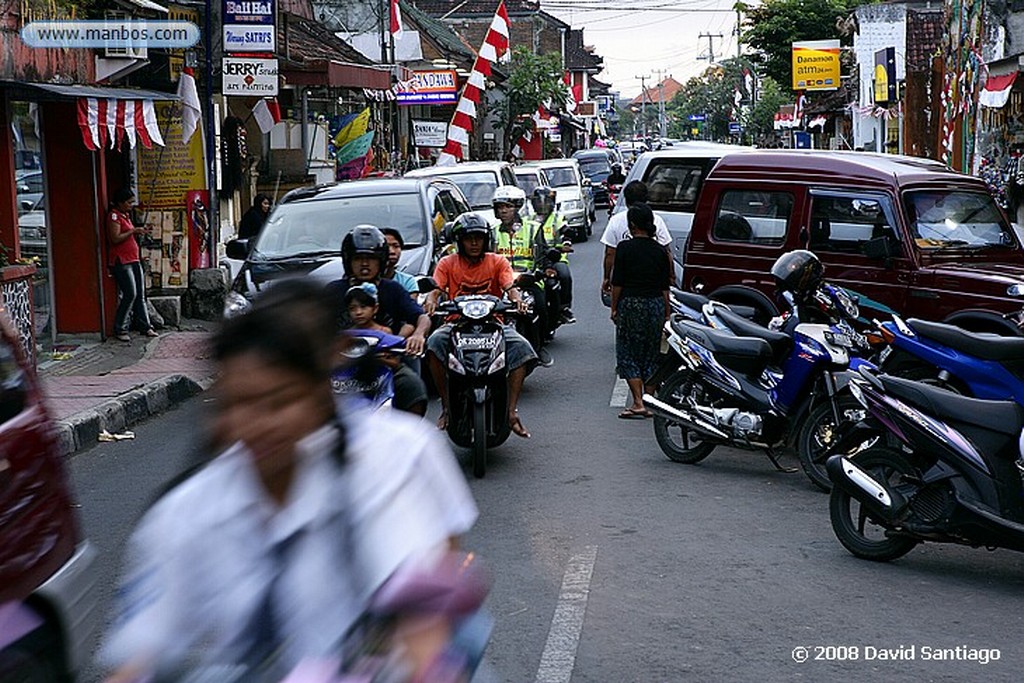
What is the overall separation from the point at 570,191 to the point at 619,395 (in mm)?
22325

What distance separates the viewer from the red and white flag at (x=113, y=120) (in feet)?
48.2

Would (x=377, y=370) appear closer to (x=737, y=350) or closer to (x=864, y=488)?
(x=864, y=488)

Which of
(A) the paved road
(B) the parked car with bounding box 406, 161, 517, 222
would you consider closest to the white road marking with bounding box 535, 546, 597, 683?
(A) the paved road

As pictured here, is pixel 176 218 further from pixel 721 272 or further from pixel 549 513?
pixel 549 513

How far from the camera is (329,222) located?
1355 centimetres

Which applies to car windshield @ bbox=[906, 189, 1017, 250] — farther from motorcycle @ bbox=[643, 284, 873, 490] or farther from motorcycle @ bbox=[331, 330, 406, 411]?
motorcycle @ bbox=[331, 330, 406, 411]

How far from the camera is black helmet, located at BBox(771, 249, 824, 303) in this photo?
32.8 ft

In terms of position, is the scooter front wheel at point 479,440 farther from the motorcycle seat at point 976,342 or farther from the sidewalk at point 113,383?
the motorcycle seat at point 976,342

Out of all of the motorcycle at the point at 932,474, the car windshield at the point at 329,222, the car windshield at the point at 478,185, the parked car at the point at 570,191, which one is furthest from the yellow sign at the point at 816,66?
the motorcycle at the point at 932,474

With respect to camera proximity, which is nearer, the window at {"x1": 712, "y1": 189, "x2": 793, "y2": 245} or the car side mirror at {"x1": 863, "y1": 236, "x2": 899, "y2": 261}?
the car side mirror at {"x1": 863, "y1": 236, "x2": 899, "y2": 261}

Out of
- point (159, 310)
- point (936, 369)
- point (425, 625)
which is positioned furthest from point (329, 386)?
point (159, 310)

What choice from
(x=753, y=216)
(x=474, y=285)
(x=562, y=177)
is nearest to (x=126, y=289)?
(x=474, y=285)

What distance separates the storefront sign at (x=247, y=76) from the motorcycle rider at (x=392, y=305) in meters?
11.1

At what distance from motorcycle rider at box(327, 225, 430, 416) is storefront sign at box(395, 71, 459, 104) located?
25.5 meters
